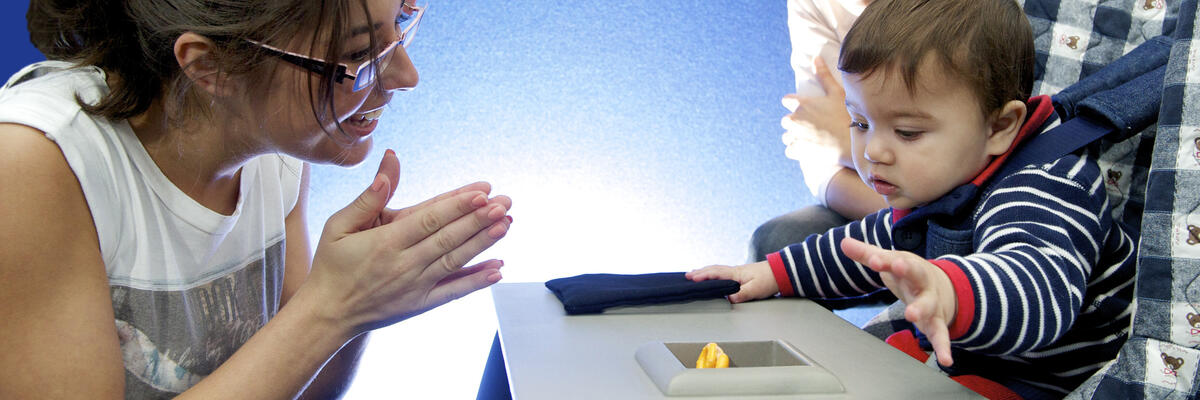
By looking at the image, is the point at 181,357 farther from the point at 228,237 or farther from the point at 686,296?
the point at 686,296

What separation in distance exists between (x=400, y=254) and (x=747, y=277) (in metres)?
0.43

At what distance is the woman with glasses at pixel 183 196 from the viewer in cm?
81

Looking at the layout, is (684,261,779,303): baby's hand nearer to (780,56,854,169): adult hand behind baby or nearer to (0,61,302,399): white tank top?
(780,56,854,169): adult hand behind baby

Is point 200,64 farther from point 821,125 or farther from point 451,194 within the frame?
point 821,125

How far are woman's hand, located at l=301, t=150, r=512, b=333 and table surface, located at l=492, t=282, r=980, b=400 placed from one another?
0.09 meters

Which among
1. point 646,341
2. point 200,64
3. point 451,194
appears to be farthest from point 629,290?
point 200,64

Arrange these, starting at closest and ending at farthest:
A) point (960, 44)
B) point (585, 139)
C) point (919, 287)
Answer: point (919, 287), point (960, 44), point (585, 139)

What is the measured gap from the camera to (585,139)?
2678 mm

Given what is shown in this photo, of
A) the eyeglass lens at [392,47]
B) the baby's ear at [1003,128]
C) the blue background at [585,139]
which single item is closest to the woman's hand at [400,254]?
the eyeglass lens at [392,47]

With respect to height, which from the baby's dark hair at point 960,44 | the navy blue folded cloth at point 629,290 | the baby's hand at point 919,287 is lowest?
the navy blue folded cloth at point 629,290

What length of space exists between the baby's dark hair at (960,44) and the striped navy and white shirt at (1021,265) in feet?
0.23

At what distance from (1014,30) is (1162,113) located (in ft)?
0.56

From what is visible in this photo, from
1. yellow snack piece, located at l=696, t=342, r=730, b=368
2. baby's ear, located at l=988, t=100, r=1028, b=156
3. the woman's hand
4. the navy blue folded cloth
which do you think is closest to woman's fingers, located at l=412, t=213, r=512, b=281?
the woman's hand

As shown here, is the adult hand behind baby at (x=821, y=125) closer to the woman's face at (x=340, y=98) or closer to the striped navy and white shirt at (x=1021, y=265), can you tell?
the striped navy and white shirt at (x=1021, y=265)
